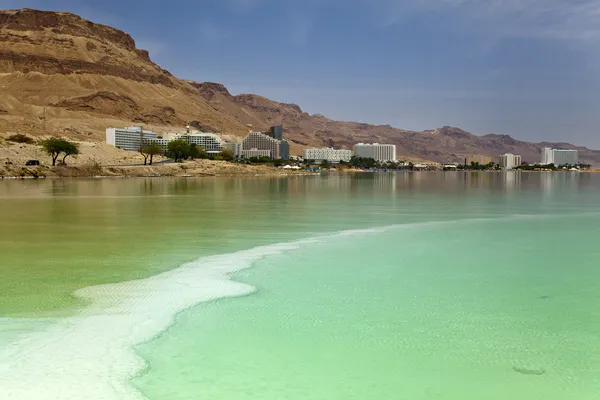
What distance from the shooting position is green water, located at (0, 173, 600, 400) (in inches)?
325

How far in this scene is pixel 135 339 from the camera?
9.90m

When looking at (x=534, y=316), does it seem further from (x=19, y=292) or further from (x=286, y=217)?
(x=286, y=217)

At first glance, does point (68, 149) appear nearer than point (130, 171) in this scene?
Yes

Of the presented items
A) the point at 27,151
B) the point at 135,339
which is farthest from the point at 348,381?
the point at 27,151

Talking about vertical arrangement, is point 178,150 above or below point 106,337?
above

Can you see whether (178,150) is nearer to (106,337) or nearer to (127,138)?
(127,138)

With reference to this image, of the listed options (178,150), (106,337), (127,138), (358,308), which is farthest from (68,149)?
(358,308)

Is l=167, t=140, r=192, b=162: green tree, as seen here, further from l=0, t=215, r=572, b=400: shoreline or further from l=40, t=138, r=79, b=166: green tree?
l=0, t=215, r=572, b=400: shoreline

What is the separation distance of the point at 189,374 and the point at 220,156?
6693 inches

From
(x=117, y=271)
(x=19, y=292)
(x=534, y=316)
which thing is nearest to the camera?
(x=534, y=316)

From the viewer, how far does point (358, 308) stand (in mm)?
11781

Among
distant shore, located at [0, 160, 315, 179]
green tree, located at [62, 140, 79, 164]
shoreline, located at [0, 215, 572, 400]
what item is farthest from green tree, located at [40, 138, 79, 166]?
shoreline, located at [0, 215, 572, 400]

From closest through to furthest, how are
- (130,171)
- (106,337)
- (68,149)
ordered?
(106,337) → (68,149) → (130,171)

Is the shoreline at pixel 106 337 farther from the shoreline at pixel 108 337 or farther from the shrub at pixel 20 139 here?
the shrub at pixel 20 139
